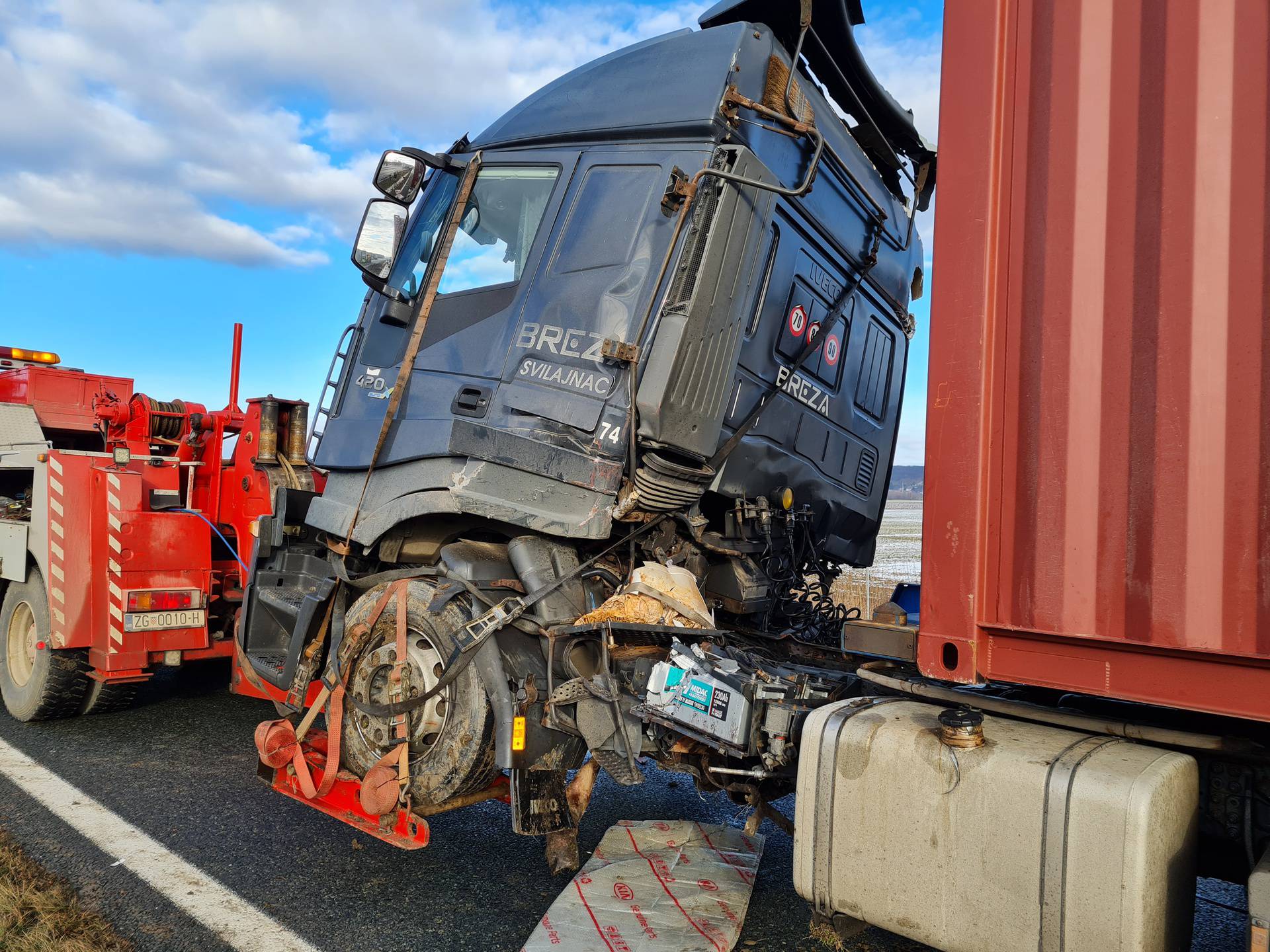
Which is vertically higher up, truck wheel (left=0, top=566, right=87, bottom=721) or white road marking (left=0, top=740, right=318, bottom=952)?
truck wheel (left=0, top=566, right=87, bottom=721)

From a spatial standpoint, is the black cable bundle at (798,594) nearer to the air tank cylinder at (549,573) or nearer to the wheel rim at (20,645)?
the air tank cylinder at (549,573)

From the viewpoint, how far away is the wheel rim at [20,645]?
612 centimetres

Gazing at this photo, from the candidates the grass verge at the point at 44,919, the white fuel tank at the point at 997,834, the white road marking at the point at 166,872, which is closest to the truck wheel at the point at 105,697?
the white road marking at the point at 166,872

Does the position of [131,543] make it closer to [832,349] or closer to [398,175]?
[398,175]

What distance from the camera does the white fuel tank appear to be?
1919mm

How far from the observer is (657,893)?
3221 mm

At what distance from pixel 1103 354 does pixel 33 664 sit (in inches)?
259

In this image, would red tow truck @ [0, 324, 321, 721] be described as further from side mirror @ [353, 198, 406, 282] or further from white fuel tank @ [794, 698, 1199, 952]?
white fuel tank @ [794, 698, 1199, 952]

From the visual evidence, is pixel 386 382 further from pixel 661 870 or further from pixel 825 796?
pixel 825 796

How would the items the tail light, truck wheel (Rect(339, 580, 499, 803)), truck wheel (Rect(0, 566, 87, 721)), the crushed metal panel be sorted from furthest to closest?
the crushed metal panel < truck wheel (Rect(0, 566, 87, 721)) < the tail light < truck wheel (Rect(339, 580, 499, 803))

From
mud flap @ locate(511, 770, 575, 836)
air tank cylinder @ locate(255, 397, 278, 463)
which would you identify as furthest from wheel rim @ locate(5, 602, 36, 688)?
mud flap @ locate(511, 770, 575, 836)

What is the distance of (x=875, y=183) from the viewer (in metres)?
4.53

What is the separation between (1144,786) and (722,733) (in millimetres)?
1232

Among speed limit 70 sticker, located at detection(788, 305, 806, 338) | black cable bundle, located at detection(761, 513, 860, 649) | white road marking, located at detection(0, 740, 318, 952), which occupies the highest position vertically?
speed limit 70 sticker, located at detection(788, 305, 806, 338)
